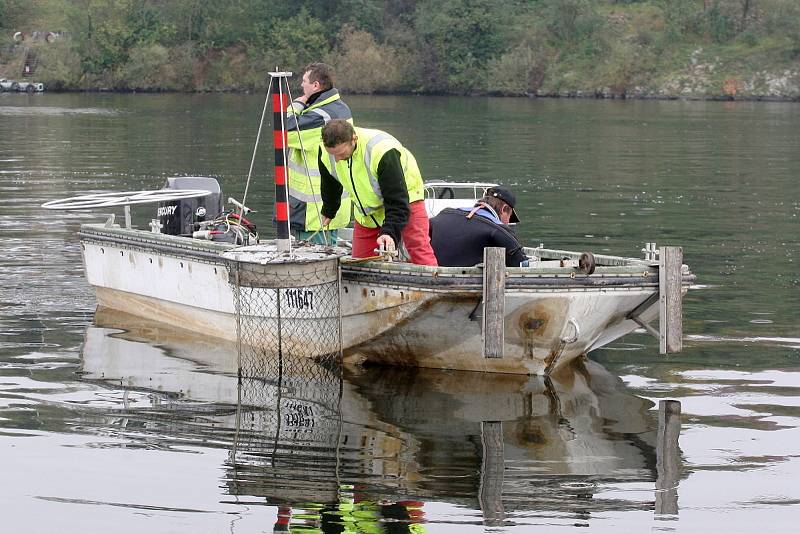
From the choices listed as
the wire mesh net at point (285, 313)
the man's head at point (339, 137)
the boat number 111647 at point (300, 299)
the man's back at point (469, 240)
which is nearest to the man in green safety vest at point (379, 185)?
A: the man's head at point (339, 137)

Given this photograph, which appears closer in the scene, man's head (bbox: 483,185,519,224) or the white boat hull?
the white boat hull

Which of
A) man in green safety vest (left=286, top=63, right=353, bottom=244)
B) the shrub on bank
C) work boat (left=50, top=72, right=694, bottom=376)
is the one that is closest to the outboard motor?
work boat (left=50, top=72, right=694, bottom=376)

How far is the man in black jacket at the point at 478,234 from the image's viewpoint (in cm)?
1161

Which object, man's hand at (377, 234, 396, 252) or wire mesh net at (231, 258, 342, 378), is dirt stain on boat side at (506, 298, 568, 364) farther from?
wire mesh net at (231, 258, 342, 378)

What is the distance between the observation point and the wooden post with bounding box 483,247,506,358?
1092cm

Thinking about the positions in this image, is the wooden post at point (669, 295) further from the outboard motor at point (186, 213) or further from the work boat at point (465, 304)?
the outboard motor at point (186, 213)

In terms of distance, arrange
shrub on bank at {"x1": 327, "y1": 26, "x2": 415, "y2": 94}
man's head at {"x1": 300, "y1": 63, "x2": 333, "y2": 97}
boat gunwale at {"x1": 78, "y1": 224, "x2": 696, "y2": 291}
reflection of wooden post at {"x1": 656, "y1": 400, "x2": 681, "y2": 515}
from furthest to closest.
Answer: shrub on bank at {"x1": 327, "y1": 26, "x2": 415, "y2": 94} → man's head at {"x1": 300, "y1": 63, "x2": 333, "y2": 97} → boat gunwale at {"x1": 78, "y1": 224, "x2": 696, "y2": 291} → reflection of wooden post at {"x1": 656, "y1": 400, "x2": 681, "y2": 515}

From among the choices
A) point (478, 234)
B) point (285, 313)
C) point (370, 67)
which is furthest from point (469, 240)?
point (370, 67)

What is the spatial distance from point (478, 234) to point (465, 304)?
2.00 feet

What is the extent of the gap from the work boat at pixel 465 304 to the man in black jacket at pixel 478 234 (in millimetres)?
376

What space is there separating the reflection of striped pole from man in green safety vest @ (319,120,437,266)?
350mm

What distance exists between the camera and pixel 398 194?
11258 mm

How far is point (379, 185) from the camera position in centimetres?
1134

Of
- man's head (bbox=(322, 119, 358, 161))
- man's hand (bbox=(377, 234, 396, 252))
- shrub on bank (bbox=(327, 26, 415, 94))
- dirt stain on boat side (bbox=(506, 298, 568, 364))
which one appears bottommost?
dirt stain on boat side (bbox=(506, 298, 568, 364))
